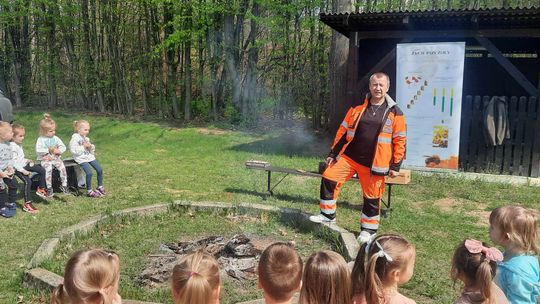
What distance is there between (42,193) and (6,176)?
30.2 inches

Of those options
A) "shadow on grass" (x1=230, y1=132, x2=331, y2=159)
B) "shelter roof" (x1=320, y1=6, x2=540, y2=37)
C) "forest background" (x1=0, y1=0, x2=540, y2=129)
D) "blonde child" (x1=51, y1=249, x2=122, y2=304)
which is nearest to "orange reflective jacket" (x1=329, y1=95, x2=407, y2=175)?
"blonde child" (x1=51, y1=249, x2=122, y2=304)

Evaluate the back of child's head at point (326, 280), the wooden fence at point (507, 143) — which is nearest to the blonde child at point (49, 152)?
the back of child's head at point (326, 280)

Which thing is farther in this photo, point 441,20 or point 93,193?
point 441,20

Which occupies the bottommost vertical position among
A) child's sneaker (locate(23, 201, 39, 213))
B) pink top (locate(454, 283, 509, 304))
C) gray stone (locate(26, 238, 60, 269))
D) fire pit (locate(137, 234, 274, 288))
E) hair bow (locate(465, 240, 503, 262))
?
fire pit (locate(137, 234, 274, 288))

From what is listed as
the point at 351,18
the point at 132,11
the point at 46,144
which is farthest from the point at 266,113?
the point at 46,144

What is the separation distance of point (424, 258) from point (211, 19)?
37.9 feet

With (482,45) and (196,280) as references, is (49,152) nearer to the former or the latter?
(196,280)

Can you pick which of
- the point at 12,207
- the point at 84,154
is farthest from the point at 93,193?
the point at 12,207

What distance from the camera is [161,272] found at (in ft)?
15.9

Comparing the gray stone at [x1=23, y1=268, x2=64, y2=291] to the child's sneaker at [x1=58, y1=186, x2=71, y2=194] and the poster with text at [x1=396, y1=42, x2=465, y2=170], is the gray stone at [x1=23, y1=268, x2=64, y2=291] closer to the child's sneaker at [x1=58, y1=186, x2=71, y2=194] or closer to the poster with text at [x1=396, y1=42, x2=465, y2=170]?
the child's sneaker at [x1=58, y1=186, x2=71, y2=194]

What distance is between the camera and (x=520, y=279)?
3098 mm

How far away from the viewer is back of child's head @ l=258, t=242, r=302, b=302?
8.75 ft

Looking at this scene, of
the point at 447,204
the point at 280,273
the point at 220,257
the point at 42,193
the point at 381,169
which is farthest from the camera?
the point at 447,204

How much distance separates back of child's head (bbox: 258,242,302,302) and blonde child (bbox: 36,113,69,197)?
18.5ft
